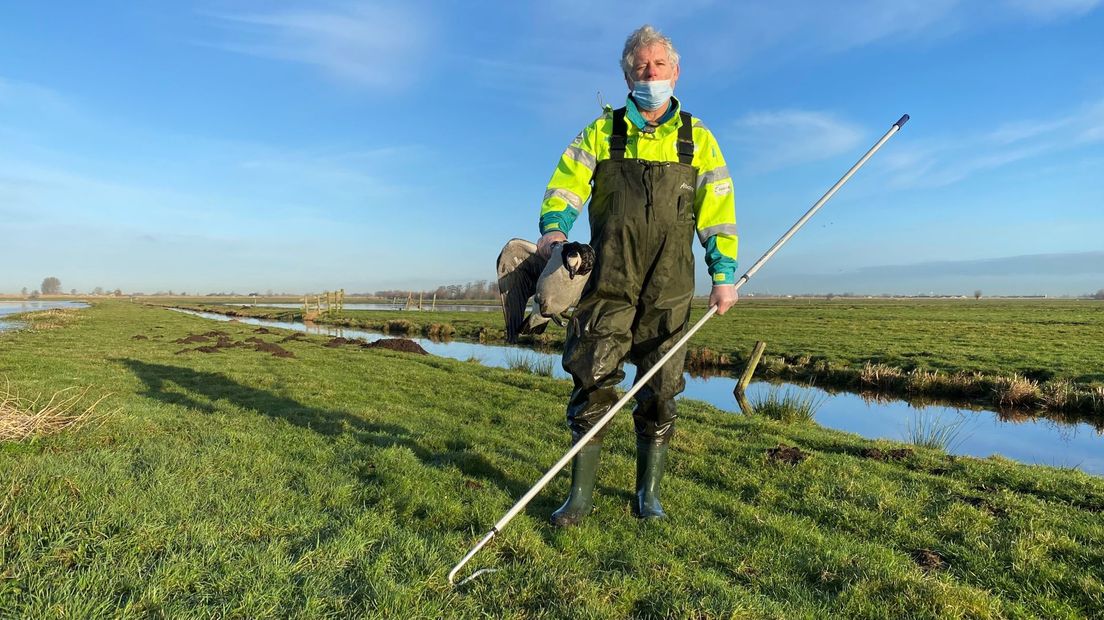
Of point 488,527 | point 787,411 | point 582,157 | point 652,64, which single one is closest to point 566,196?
point 582,157

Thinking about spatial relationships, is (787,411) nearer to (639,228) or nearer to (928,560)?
(928,560)

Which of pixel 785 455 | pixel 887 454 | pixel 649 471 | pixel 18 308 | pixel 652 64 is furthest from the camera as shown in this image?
pixel 18 308

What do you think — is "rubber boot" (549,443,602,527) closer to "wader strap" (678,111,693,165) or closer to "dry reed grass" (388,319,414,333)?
"wader strap" (678,111,693,165)

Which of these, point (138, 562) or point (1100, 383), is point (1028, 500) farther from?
point (1100, 383)

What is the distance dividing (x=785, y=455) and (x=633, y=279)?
12.4 ft

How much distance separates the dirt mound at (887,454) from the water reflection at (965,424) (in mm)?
4697

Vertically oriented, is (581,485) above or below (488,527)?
above

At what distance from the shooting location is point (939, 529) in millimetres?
4398

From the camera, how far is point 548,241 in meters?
3.86

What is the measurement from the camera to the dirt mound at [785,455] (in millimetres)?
6191

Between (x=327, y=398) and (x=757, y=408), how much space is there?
402 inches

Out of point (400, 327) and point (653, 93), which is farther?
point (400, 327)

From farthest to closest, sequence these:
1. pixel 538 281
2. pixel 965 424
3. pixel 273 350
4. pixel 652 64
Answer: pixel 273 350 → pixel 965 424 → pixel 652 64 → pixel 538 281

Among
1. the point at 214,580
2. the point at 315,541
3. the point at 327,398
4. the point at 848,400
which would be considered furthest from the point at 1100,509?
the point at 848,400
